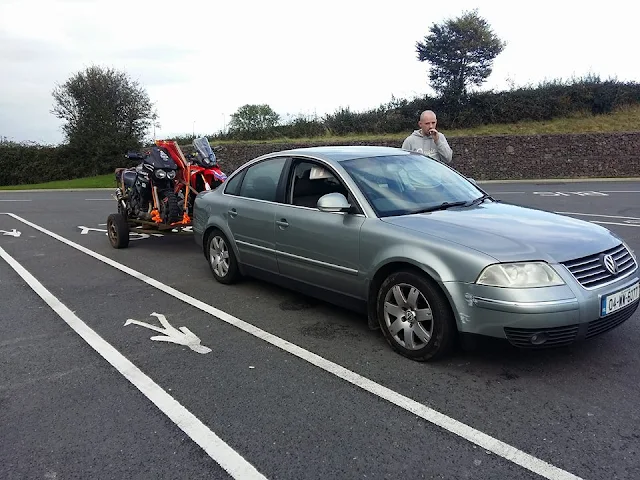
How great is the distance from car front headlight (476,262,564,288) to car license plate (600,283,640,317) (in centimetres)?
37

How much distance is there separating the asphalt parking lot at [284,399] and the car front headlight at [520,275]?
2.18ft

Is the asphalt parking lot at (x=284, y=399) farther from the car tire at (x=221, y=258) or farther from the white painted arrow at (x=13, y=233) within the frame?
the white painted arrow at (x=13, y=233)

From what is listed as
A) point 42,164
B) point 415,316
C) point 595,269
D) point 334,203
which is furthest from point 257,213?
point 42,164

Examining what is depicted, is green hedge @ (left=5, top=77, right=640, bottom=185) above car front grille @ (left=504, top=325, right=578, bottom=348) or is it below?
above

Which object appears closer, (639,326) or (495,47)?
(639,326)

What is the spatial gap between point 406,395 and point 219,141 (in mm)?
28891

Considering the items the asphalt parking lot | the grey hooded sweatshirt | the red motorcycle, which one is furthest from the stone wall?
the asphalt parking lot

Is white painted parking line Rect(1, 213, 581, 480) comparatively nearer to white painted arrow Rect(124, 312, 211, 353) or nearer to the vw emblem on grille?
white painted arrow Rect(124, 312, 211, 353)

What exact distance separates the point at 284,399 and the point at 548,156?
23.3 meters

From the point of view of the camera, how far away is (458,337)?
3.81 m

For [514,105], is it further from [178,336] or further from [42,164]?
[42,164]

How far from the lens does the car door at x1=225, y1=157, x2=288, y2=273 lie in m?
5.39

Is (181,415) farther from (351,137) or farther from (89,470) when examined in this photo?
(351,137)

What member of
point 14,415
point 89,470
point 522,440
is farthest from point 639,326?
point 14,415
